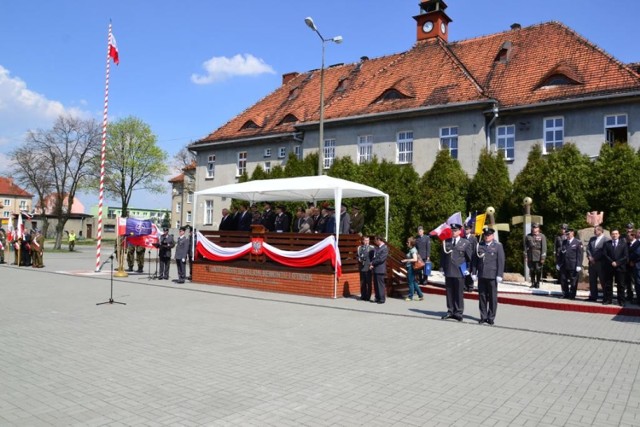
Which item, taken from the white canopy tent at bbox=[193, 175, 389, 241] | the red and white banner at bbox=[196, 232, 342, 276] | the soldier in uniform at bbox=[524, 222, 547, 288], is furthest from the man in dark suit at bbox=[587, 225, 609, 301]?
the red and white banner at bbox=[196, 232, 342, 276]

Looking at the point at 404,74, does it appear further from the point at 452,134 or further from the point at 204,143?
the point at 204,143

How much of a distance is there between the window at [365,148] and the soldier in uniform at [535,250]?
14.3 m

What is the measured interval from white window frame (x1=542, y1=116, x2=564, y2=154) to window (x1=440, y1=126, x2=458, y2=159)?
4.14m

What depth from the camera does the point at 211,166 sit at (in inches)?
1558

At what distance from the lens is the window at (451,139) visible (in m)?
26.1

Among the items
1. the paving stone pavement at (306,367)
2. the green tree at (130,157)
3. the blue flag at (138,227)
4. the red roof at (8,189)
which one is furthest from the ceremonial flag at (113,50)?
the red roof at (8,189)

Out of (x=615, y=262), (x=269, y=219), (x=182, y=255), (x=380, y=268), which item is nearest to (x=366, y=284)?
(x=380, y=268)

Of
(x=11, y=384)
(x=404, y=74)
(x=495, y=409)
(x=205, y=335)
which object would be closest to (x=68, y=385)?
(x=11, y=384)

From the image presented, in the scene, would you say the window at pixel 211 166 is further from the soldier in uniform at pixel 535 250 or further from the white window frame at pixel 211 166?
the soldier in uniform at pixel 535 250

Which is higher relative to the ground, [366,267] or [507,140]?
[507,140]

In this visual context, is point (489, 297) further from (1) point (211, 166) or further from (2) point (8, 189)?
(2) point (8, 189)

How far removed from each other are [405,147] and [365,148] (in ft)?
8.63

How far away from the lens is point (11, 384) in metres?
5.58

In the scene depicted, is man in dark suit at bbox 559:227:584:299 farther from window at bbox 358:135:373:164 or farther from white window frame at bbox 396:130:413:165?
window at bbox 358:135:373:164
